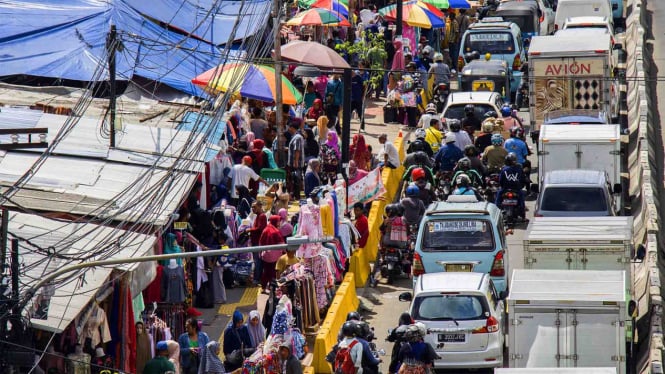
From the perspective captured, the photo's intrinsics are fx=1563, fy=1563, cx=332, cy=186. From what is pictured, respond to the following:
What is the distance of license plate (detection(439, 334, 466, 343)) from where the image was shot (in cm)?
2069

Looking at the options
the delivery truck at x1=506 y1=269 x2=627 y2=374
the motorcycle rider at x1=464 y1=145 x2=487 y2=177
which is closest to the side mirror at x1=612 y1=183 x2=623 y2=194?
the motorcycle rider at x1=464 y1=145 x2=487 y2=177

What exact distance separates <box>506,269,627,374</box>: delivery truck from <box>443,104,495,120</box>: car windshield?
1269 cm

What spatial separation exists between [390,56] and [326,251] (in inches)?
638

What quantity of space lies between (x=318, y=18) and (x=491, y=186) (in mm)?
9025

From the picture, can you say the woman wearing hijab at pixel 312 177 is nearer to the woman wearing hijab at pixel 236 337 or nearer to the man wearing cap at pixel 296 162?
the man wearing cap at pixel 296 162

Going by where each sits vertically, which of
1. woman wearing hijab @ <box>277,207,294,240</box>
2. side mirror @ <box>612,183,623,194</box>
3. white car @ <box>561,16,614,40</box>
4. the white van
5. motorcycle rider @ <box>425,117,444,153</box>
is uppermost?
the white van

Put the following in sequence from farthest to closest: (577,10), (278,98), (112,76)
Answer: (577,10), (278,98), (112,76)

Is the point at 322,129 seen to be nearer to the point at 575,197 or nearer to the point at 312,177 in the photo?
the point at 312,177

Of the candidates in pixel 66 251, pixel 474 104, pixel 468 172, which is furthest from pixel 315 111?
pixel 66 251

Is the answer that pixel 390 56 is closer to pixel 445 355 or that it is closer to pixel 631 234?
pixel 631 234

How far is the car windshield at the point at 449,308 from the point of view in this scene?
20.7 m

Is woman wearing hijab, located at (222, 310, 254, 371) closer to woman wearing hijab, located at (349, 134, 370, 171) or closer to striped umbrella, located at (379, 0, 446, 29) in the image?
woman wearing hijab, located at (349, 134, 370, 171)

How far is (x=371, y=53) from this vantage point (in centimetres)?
3628

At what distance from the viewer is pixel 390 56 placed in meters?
39.0
